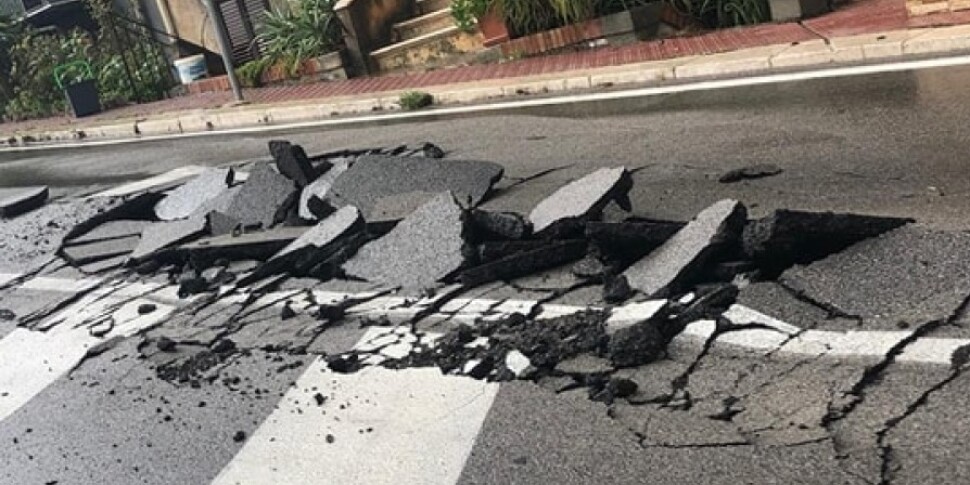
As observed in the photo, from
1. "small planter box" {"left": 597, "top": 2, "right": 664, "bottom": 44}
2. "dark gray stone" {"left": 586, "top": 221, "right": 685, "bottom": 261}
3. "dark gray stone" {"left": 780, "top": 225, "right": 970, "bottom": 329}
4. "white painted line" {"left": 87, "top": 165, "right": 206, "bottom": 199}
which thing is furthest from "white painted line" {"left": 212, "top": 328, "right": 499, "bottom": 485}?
"small planter box" {"left": 597, "top": 2, "right": 664, "bottom": 44}

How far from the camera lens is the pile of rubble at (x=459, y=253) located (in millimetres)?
4250

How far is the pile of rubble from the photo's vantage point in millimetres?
4250

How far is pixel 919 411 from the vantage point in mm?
3262

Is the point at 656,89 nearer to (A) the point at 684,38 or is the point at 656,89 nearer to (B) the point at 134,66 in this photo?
(A) the point at 684,38

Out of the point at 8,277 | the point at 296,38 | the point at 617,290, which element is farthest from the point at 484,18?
the point at 617,290

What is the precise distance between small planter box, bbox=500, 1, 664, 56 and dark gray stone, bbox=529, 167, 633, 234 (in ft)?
20.6

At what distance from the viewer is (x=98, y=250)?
759cm

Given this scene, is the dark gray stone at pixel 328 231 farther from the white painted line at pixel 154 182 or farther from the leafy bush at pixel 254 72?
the leafy bush at pixel 254 72

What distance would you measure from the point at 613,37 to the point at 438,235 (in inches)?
274

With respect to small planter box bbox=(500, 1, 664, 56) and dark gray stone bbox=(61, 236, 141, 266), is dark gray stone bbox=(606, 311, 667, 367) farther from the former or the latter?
small planter box bbox=(500, 1, 664, 56)

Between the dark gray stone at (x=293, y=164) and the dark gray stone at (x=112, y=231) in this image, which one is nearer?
the dark gray stone at (x=293, y=164)

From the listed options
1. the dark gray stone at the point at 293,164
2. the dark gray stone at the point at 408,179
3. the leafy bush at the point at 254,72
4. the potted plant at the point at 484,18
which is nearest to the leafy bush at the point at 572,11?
the potted plant at the point at 484,18

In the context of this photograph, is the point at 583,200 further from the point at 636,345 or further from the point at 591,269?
the point at 636,345

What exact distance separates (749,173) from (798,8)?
16.7 ft
